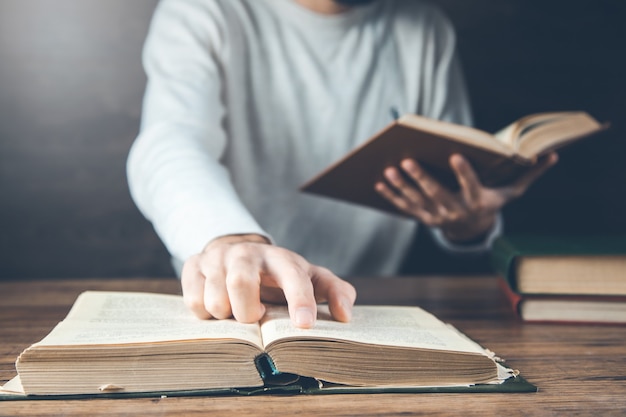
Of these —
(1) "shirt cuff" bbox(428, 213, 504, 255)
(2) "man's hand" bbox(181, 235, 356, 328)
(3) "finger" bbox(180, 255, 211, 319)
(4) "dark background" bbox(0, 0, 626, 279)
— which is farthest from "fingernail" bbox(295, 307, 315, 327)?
(4) "dark background" bbox(0, 0, 626, 279)

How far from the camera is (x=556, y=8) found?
1821 mm

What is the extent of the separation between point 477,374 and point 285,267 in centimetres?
22

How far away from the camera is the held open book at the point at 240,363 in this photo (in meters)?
0.54

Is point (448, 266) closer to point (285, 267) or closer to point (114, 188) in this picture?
point (114, 188)

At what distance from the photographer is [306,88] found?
5.48ft

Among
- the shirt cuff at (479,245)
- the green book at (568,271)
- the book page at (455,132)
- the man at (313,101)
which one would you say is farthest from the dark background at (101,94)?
the green book at (568,271)

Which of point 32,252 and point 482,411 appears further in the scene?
point 32,252

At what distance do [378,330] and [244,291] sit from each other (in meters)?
0.15

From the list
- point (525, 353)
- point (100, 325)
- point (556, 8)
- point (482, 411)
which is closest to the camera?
point (482, 411)

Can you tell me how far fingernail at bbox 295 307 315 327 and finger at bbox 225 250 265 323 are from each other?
6 centimetres

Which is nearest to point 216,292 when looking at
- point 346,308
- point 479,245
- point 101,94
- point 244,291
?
point 244,291

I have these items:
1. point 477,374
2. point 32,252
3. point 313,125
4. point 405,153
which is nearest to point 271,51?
point 313,125

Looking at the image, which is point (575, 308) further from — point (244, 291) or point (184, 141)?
point (184, 141)

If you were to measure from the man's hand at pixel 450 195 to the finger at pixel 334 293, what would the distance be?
1.48ft
